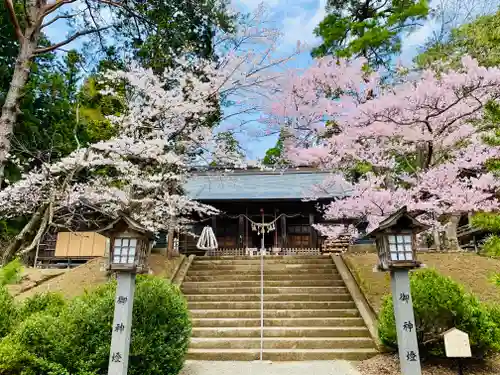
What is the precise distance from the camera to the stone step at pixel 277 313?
8.61m

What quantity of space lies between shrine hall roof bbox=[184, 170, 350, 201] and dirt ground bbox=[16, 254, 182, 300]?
4.77m

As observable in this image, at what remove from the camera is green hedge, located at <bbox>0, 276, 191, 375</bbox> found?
15.8 feet

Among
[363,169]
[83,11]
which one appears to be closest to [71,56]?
[83,11]

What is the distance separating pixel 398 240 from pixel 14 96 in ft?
26.9

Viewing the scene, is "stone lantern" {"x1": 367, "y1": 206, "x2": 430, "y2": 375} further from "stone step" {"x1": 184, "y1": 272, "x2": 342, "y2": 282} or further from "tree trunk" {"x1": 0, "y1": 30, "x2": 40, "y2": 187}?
"tree trunk" {"x1": 0, "y1": 30, "x2": 40, "y2": 187}

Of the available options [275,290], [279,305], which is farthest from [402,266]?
[275,290]

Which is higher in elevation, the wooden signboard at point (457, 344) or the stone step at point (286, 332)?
the wooden signboard at point (457, 344)

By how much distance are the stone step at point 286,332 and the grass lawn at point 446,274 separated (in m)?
0.94

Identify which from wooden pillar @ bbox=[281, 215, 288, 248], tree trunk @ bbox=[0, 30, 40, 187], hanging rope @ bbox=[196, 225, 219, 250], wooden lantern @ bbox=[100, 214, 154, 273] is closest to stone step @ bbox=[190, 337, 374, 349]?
wooden lantern @ bbox=[100, 214, 154, 273]

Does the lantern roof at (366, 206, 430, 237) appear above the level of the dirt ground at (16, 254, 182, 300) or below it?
above

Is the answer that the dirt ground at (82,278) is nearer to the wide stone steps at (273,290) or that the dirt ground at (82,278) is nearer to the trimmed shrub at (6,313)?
the wide stone steps at (273,290)

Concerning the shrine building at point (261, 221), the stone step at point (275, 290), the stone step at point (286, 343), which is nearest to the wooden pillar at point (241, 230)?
the shrine building at point (261, 221)

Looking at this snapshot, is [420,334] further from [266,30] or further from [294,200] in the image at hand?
[294,200]

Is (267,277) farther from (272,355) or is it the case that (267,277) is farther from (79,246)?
(79,246)
